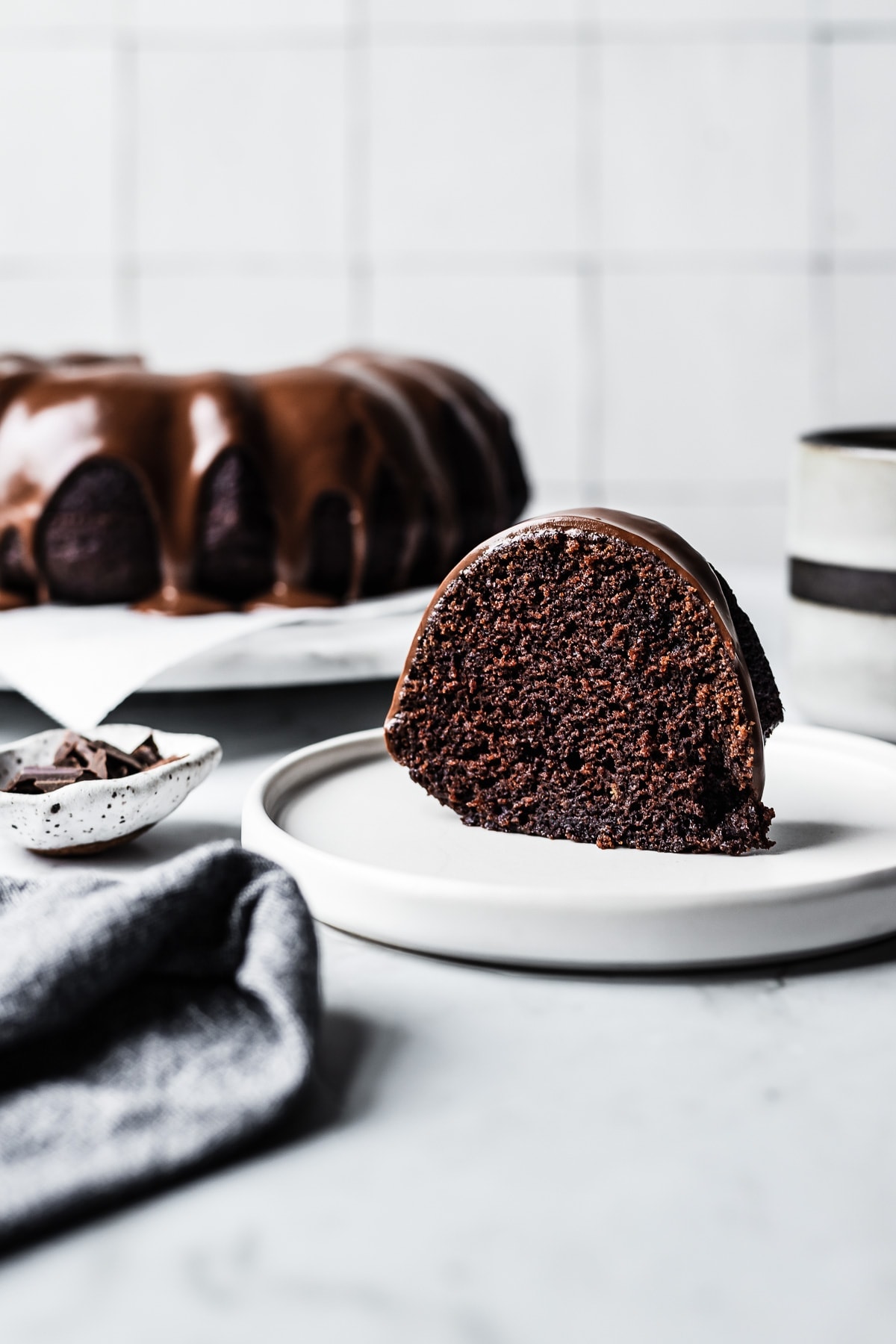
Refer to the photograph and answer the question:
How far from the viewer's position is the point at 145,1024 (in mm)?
609

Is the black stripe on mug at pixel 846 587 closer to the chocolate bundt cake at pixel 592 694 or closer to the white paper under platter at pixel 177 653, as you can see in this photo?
the chocolate bundt cake at pixel 592 694

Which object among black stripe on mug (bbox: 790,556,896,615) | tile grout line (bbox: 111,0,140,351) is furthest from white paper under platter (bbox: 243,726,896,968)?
tile grout line (bbox: 111,0,140,351)

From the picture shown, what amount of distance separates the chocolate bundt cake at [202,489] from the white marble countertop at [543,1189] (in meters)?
0.73

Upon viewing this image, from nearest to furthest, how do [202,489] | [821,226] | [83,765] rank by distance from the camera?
[83,765] < [202,489] < [821,226]

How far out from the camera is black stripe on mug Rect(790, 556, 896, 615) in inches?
41.6

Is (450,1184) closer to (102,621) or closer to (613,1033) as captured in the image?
(613,1033)

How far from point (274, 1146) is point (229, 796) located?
1.65 ft

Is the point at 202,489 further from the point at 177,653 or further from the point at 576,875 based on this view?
the point at 576,875

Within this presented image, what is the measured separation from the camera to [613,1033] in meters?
0.65

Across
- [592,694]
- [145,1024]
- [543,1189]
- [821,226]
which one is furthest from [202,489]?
[821,226]

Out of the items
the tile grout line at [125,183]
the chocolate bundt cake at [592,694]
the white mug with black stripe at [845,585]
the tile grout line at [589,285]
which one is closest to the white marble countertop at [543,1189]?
the chocolate bundt cake at [592,694]

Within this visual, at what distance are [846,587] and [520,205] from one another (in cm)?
211

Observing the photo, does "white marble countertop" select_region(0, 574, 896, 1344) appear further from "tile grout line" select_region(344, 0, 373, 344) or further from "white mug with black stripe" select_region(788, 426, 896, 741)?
"tile grout line" select_region(344, 0, 373, 344)

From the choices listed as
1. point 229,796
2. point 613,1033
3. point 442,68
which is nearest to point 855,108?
point 442,68
